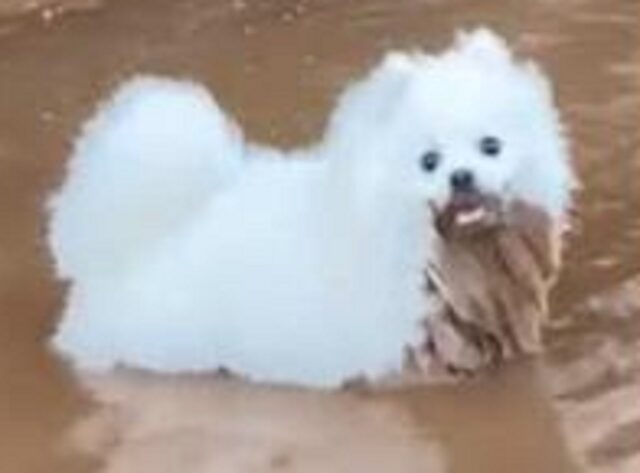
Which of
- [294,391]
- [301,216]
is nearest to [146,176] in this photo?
[301,216]

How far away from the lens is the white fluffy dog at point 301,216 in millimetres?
3869

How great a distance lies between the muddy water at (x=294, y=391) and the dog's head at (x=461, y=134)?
1.19 feet

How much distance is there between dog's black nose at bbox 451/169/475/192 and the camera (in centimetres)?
380

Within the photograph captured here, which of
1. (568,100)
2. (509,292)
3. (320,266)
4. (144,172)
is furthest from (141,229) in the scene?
(568,100)

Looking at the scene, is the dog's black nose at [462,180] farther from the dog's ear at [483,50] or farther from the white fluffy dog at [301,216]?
the dog's ear at [483,50]

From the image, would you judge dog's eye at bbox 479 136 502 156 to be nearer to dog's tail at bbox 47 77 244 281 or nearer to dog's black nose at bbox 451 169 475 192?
dog's black nose at bbox 451 169 475 192

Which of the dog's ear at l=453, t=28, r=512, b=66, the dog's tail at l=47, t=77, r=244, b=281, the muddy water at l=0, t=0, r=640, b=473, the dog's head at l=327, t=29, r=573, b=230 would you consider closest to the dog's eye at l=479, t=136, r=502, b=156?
the dog's head at l=327, t=29, r=573, b=230

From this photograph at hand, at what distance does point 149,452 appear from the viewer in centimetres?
402

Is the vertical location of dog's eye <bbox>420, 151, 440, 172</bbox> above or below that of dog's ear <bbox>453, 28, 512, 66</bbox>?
below

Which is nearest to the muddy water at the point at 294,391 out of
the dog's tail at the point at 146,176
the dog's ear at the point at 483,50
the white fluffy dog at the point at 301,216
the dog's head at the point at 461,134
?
the white fluffy dog at the point at 301,216

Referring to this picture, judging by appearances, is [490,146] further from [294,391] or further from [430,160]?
[294,391]

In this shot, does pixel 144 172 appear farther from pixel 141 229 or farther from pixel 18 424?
pixel 18 424

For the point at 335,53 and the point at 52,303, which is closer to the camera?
the point at 52,303

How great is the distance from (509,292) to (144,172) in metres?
0.68
